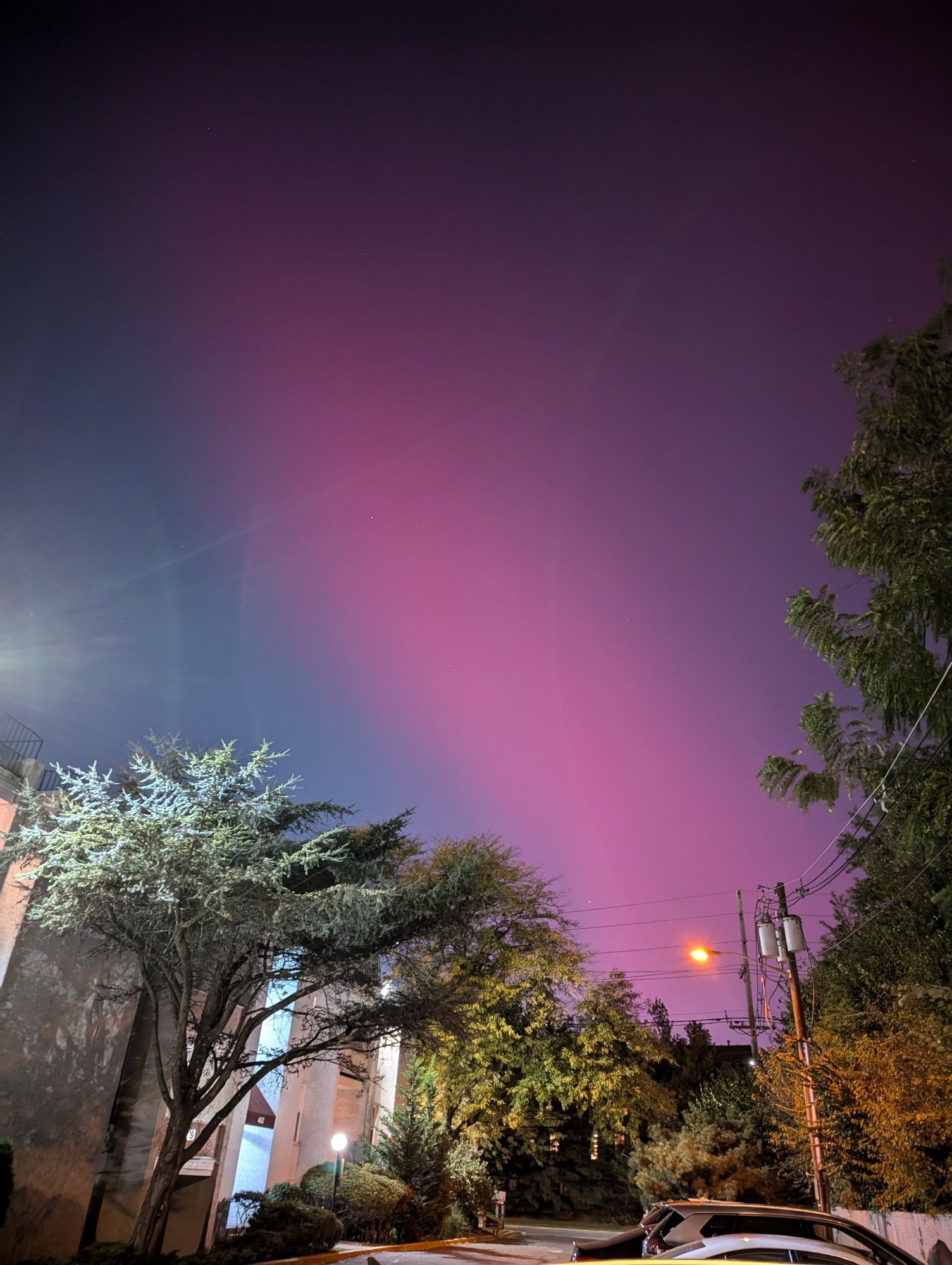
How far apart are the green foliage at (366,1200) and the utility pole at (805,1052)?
11.0 m

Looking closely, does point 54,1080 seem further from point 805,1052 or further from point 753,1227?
point 805,1052

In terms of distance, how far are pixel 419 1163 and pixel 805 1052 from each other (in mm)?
12492

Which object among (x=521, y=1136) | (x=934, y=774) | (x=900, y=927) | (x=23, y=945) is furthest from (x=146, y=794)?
(x=521, y=1136)

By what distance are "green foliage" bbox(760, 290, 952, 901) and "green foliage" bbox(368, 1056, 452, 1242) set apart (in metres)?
17.2

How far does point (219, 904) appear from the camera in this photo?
14.4m

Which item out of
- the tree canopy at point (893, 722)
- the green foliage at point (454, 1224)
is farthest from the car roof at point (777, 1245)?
the green foliage at point (454, 1224)

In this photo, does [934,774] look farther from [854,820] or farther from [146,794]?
[146,794]

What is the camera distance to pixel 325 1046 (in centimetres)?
1683

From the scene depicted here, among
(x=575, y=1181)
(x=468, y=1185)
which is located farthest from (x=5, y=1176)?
(x=575, y=1181)

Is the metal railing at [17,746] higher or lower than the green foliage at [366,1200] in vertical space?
higher

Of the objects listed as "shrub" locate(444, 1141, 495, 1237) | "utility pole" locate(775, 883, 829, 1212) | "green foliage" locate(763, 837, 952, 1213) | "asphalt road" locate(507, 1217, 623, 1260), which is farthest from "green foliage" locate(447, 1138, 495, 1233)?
"utility pole" locate(775, 883, 829, 1212)

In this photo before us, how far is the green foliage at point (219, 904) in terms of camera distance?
14.6 m

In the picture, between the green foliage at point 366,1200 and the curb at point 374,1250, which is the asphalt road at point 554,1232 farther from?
the green foliage at point 366,1200

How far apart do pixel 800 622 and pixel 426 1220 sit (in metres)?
20.9
